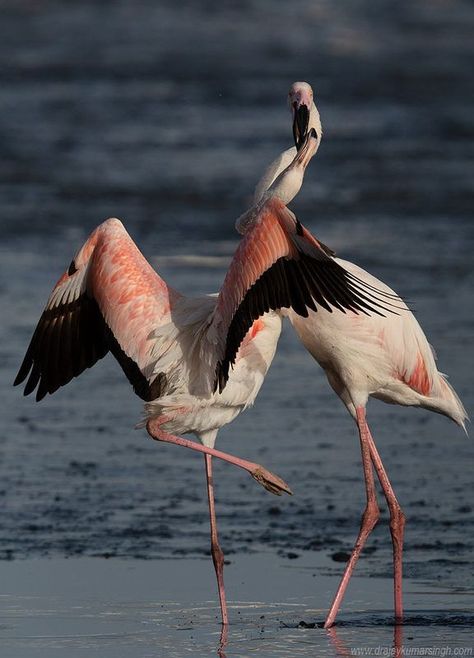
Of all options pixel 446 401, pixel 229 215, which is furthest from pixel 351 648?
pixel 229 215

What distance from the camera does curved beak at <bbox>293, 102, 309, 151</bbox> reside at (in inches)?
316

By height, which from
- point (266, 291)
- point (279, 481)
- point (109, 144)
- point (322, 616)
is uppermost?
point (109, 144)

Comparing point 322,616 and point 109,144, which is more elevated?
point 109,144

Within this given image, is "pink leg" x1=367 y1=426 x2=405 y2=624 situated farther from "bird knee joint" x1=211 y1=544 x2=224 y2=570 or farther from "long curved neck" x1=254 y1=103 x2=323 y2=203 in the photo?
"long curved neck" x1=254 y1=103 x2=323 y2=203

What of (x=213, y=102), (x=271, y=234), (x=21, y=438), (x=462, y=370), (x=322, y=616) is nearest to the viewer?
(x=271, y=234)

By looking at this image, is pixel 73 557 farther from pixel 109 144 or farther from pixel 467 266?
pixel 109 144

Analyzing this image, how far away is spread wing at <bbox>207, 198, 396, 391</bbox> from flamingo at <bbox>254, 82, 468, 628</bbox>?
701mm

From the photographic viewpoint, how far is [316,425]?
400 inches

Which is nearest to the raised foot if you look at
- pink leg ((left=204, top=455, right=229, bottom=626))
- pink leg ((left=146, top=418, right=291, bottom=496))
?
pink leg ((left=146, top=418, right=291, bottom=496))

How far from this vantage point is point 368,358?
25.6ft

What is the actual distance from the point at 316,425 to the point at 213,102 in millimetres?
13772

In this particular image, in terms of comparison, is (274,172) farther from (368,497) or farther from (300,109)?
(368,497)

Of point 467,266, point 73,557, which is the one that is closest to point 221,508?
point 73,557

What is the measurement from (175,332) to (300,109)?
4.97 ft
